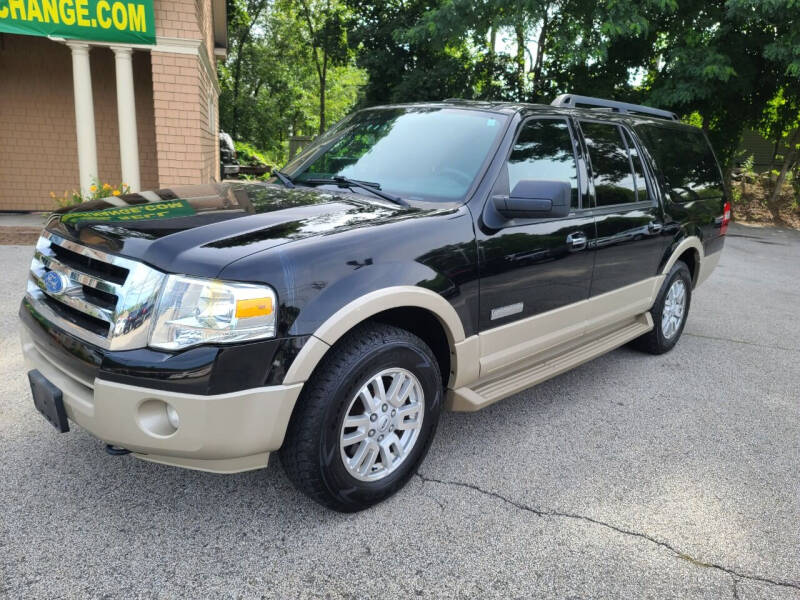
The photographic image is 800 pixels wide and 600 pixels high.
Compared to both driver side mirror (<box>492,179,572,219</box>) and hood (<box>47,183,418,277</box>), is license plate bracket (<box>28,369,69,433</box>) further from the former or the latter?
driver side mirror (<box>492,179,572,219</box>)

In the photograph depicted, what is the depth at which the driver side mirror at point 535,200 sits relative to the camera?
3127 mm

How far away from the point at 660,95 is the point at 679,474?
43.3ft

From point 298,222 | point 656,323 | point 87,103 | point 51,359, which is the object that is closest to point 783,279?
point 656,323

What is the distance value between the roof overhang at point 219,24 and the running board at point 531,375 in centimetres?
1408

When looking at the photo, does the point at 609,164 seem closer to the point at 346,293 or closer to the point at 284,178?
the point at 284,178

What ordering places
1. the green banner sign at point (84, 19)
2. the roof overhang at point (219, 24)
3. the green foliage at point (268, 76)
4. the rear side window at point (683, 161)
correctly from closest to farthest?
the rear side window at point (683, 161) → the green banner sign at point (84, 19) → the roof overhang at point (219, 24) → the green foliage at point (268, 76)

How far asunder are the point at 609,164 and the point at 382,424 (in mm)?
2555

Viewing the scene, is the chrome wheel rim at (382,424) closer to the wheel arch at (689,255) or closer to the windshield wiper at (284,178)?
the windshield wiper at (284,178)

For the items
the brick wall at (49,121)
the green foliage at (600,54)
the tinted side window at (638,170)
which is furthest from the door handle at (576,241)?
the green foliage at (600,54)

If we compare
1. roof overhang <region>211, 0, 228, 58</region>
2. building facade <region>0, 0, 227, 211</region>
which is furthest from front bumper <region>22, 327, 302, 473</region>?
roof overhang <region>211, 0, 228, 58</region>

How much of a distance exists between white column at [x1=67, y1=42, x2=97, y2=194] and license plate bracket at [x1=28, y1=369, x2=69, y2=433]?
787 cm

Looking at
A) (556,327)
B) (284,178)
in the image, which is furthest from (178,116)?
(556,327)

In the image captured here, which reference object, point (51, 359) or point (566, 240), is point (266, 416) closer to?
point (51, 359)

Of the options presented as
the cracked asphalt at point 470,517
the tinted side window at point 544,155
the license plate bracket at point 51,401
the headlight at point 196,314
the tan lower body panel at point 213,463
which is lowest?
the cracked asphalt at point 470,517
